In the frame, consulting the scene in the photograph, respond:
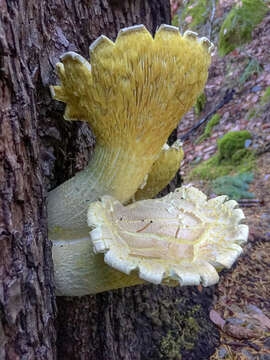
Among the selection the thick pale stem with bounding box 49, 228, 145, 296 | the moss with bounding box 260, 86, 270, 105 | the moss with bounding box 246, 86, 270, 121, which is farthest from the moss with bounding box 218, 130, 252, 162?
the thick pale stem with bounding box 49, 228, 145, 296

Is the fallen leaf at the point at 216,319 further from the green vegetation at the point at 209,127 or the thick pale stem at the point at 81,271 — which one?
the green vegetation at the point at 209,127

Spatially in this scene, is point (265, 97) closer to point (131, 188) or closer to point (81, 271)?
point (131, 188)

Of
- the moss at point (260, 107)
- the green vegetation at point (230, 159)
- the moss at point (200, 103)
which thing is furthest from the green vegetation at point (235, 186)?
the moss at point (200, 103)

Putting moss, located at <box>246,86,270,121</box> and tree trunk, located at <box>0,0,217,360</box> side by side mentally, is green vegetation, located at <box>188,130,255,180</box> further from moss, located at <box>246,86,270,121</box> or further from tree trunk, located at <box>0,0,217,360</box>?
tree trunk, located at <box>0,0,217,360</box>

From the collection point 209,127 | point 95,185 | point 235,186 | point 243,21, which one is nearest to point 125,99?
point 95,185

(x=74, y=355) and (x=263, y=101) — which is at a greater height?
(x=263, y=101)

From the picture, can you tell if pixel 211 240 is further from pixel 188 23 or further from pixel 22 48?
pixel 188 23

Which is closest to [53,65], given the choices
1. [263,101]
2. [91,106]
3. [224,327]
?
[91,106]
